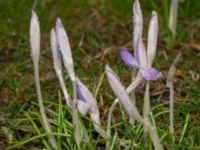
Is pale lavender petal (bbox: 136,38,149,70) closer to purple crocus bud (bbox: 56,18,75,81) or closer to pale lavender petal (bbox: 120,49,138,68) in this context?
pale lavender petal (bbox: 120,49,138,68)

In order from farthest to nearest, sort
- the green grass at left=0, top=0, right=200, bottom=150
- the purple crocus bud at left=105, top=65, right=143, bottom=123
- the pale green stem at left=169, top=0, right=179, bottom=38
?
the pale green stem at left=169, top=0, right=179, bottom=38 → the green grass at left=0, top=0, right=200, bottom=150 → the purple crocus bud at left=105, top=65, right=143, bottom=123

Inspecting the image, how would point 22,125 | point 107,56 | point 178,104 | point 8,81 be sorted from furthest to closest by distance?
point 107,56
point 8,81
point 178,104
point 22,125

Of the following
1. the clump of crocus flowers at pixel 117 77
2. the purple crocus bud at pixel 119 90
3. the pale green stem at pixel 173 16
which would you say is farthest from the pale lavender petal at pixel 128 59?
the pale green stem at pixel 173 16

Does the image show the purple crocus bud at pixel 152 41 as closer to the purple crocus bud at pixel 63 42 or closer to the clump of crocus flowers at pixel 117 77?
the clump of crocus flowers at pixel 117 77

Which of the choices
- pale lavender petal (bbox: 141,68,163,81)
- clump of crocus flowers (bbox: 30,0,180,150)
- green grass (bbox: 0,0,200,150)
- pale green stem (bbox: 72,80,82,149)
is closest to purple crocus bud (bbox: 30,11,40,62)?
clump of crocus flowers (bbox: 30,0,180,150)

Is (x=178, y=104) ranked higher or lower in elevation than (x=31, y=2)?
lower

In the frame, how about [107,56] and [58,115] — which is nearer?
[58,115]

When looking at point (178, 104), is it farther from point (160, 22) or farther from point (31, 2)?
point (31, 2)

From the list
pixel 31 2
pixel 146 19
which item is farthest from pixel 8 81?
pixel 146 19
